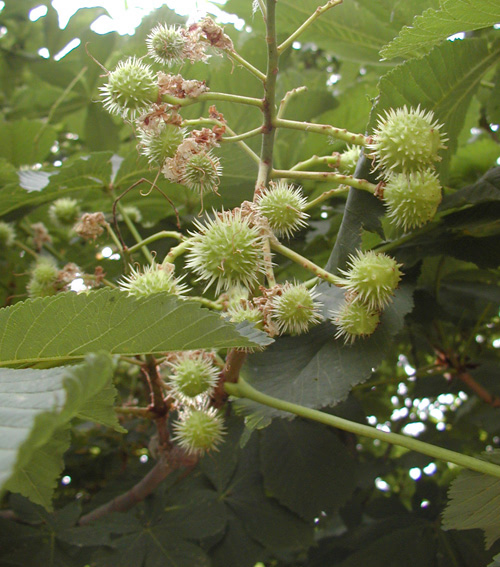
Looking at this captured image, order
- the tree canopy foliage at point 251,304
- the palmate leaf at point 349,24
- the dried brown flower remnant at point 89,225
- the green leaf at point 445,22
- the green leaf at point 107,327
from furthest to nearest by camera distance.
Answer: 1. the palmate leaf at point 349,24
2. the dried brown flower remnant at point 89,225
3. the green leaf at point 445,22
4. the tree canopy foliage at point 251,304
5. the green leaf at point 107,327

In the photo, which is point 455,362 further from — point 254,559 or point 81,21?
point 81,21

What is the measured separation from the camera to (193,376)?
4.72 feet

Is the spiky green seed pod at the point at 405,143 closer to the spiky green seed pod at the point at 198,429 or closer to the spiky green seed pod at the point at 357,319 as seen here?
the spiky green seed pod at the point at 357,319

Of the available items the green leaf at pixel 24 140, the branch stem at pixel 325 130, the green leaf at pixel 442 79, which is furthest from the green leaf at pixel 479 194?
the green leaf at pixel 24 140

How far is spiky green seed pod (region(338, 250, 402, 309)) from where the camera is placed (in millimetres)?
1332

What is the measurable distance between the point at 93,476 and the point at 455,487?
223cm

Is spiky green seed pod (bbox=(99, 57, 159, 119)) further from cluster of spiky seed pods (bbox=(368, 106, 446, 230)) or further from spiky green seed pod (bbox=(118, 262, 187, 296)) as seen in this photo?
cluster of spiky seed pods (bbox=(368, 106, 446, 230))

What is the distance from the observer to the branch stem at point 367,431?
129 cm

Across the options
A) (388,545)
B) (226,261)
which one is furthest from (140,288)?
(388,545)

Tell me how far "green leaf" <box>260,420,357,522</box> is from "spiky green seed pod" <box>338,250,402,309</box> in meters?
0.81

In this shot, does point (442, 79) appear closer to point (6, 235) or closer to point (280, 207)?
point (280, 207)

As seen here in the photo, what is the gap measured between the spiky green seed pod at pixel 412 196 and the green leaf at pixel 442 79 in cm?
20

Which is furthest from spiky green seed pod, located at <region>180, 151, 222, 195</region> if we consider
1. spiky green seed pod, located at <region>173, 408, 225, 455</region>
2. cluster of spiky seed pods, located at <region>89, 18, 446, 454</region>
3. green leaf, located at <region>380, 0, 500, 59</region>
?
spiky green seed pod, located at <region>173, 408, 225, 455</region>

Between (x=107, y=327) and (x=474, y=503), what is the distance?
100 centimetres
